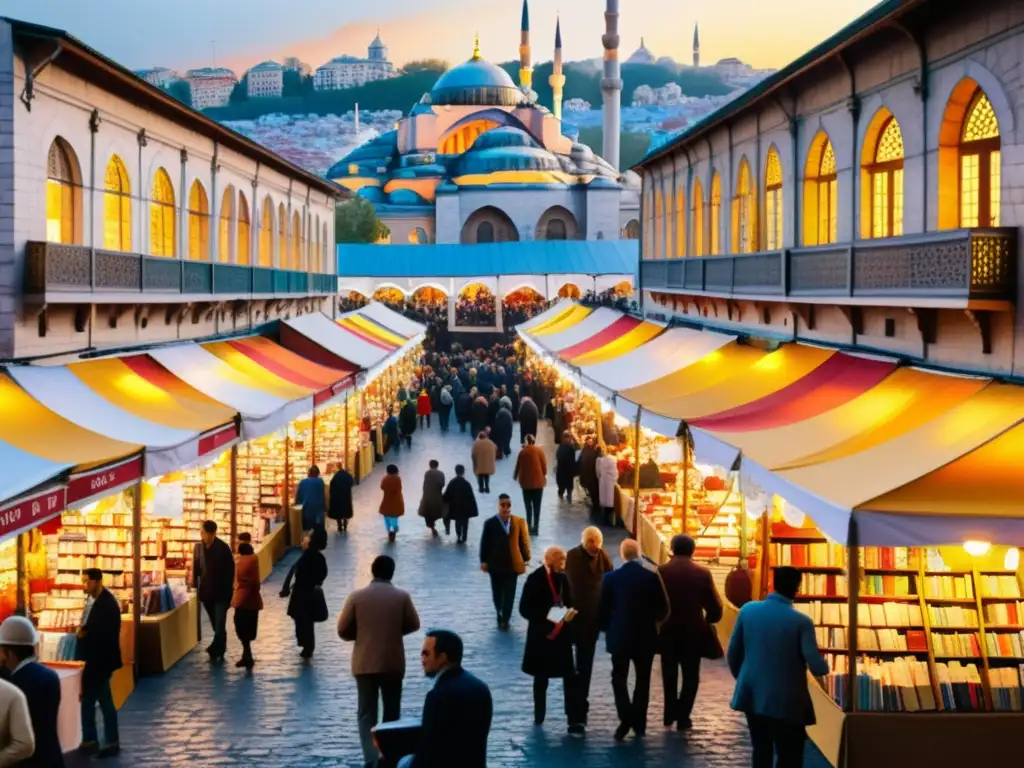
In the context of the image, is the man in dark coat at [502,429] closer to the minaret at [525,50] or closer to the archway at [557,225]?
the archway at [557,225]

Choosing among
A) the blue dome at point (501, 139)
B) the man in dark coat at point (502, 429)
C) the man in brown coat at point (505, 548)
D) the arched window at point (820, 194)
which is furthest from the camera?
the blue dome at point (501, 139)

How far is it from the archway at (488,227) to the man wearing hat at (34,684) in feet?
317

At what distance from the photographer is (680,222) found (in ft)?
→ 105

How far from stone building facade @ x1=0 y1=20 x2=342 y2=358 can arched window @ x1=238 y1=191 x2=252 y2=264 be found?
51 millimetres

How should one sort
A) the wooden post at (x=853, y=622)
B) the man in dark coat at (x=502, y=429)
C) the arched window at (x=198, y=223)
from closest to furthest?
the wooden post at (x=853, y=622), the arched window at (x=198, y=223), the man in dark coat at (x=502, y=429)

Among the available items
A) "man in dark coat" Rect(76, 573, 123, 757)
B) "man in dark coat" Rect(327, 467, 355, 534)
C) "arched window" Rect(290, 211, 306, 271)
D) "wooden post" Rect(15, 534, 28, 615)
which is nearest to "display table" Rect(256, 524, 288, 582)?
"man in dark coat" Rect(327, 467, 355, 534)

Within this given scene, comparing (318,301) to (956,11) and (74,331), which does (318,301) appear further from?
(956,11)

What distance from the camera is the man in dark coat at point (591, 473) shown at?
24.5 m

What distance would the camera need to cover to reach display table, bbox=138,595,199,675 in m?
14.3

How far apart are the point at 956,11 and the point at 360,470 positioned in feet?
59.2

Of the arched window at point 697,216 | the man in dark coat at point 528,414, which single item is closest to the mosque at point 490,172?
the man in dark coat at point 528,414

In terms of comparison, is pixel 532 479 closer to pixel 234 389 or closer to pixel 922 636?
pixel 234 389

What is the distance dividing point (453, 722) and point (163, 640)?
294 inches

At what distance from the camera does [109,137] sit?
19641 mm
